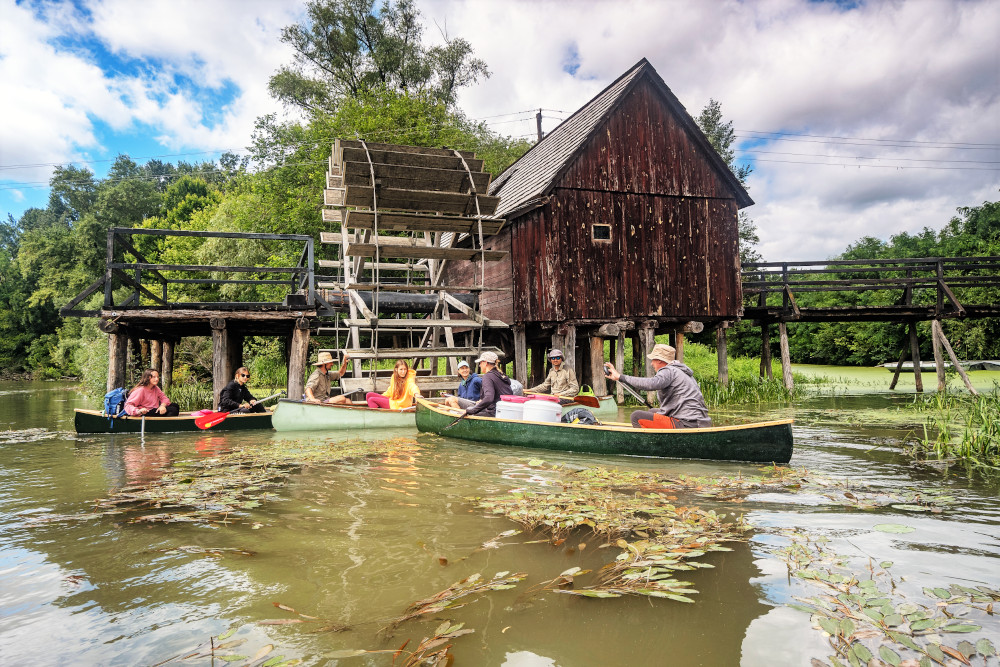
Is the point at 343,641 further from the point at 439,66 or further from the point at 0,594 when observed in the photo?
the point at 439,66

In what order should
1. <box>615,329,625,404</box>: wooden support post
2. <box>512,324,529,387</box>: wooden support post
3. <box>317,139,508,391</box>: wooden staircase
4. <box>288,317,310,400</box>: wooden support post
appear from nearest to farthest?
<box>317,139,508,391</box>: wooden staircase
<box>288,317,310,400</box>: wooden support post
<box>512,324,529,387</box>: wooden support post
<box>615,329,625,404</box>: wooden support post

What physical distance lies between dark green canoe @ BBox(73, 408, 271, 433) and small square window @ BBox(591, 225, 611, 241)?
8.32m

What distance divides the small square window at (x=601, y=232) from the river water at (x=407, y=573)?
866cm

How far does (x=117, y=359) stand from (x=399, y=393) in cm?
661

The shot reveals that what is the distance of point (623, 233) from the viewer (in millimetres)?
14234

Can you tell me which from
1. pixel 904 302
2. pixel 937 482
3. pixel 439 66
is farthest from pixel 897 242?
pixel 937 482

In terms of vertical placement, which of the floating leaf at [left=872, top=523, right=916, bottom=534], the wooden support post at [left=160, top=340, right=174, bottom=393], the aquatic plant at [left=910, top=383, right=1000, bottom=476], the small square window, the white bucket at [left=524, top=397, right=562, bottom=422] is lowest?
the floating leaf at [left=872, top=523, right=916, bottom=534]

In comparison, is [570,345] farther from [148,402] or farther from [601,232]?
[148,402]

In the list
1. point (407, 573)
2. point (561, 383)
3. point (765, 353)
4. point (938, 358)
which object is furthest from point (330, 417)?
point (938, 358)

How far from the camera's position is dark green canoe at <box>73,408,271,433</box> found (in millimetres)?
10266

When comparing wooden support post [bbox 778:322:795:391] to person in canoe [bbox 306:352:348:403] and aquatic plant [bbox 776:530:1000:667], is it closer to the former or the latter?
person in canoe [bbox 306:352:348:403]

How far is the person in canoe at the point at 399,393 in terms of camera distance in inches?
426

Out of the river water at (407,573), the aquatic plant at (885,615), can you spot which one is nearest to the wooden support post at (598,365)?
the river water at (407,573)

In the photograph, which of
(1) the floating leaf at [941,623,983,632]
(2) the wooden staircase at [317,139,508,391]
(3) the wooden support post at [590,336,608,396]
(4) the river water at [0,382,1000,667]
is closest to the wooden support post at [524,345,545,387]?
(3) the wooden support post at [590,336,608,396]
